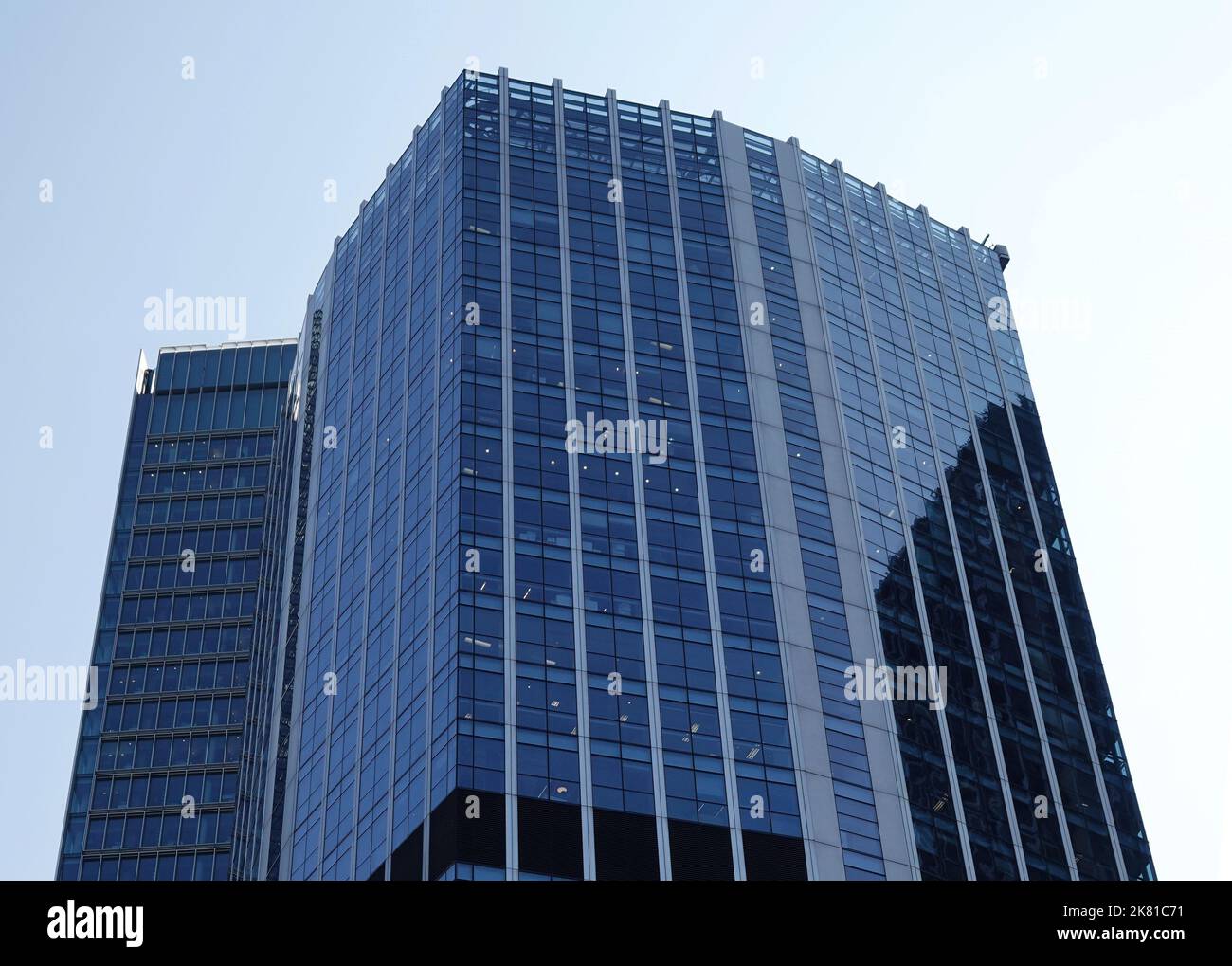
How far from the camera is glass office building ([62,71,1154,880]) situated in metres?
97.2

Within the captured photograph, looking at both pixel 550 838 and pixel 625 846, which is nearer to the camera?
pixel 550 838

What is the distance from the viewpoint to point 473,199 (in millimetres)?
127938

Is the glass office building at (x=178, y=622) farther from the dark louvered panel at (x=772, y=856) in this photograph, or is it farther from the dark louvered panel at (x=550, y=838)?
the dark louvered panel at (x=772, y=856)

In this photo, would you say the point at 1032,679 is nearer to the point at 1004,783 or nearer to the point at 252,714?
the point at 1004,783

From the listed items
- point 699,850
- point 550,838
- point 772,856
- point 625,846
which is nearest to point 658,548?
point 699,850

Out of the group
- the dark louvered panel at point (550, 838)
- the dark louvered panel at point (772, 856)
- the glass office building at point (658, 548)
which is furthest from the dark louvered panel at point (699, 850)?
the dark louvered panel at point (550, 838)

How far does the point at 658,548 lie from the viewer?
353 ft

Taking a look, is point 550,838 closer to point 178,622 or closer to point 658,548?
point 658,548

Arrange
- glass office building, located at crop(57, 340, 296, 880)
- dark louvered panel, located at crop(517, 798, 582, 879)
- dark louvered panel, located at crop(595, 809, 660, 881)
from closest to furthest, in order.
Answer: dark louvered panel, located at crop(517, 798, 582, 879) < dark louvered panel, located at crop(595, 809, 660, 881) < glass office building, located at crop(57, 340, 296, 880)

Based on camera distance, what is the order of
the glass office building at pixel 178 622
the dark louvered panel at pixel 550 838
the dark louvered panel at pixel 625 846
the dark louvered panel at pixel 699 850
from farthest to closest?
the glass office building at pixel 178 622, the dark louvered panel at pixel 699 850, the dark louvered panel at pixel 625 846, the dark louvered panel at pixel 550 838

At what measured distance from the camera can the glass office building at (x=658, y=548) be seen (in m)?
97.2

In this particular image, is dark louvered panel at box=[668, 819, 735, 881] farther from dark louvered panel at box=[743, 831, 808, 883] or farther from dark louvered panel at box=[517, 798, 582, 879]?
dark louvered panel at box=[517, 798, 582, 879]

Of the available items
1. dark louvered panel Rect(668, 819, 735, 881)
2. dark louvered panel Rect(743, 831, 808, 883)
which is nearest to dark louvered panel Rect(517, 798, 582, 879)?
dark louvered panel Rect(668, 819, 735, 881)
